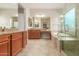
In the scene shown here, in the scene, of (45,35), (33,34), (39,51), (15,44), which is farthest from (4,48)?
(45,35)

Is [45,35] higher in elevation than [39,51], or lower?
higher

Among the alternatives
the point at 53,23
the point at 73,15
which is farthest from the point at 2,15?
the point at 73,15

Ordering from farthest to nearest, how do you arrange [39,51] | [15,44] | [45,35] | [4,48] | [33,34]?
[45,35] < [33,34] < [39,51] < [15,44] < [4,48]

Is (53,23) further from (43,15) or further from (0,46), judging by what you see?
(0,46)

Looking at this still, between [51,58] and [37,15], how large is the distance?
399 inches

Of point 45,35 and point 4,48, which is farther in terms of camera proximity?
point 45,35

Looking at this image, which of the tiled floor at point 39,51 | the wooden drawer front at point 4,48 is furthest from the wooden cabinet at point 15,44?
the wooden drawer front at point 4,48

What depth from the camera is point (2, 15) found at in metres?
10.5

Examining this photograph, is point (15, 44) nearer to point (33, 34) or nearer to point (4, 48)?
point (4, 48)

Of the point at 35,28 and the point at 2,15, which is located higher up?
the point at 2,15

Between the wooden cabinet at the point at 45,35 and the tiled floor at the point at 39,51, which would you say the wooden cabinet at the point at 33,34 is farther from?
the tiled floor at the point at 39,51

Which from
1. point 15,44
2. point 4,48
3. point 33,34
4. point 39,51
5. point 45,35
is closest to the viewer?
point 4,48

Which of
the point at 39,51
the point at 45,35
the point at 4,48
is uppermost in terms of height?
the point at 4,48

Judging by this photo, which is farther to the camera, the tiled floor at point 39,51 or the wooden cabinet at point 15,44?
the tiled floor at point 39,51
